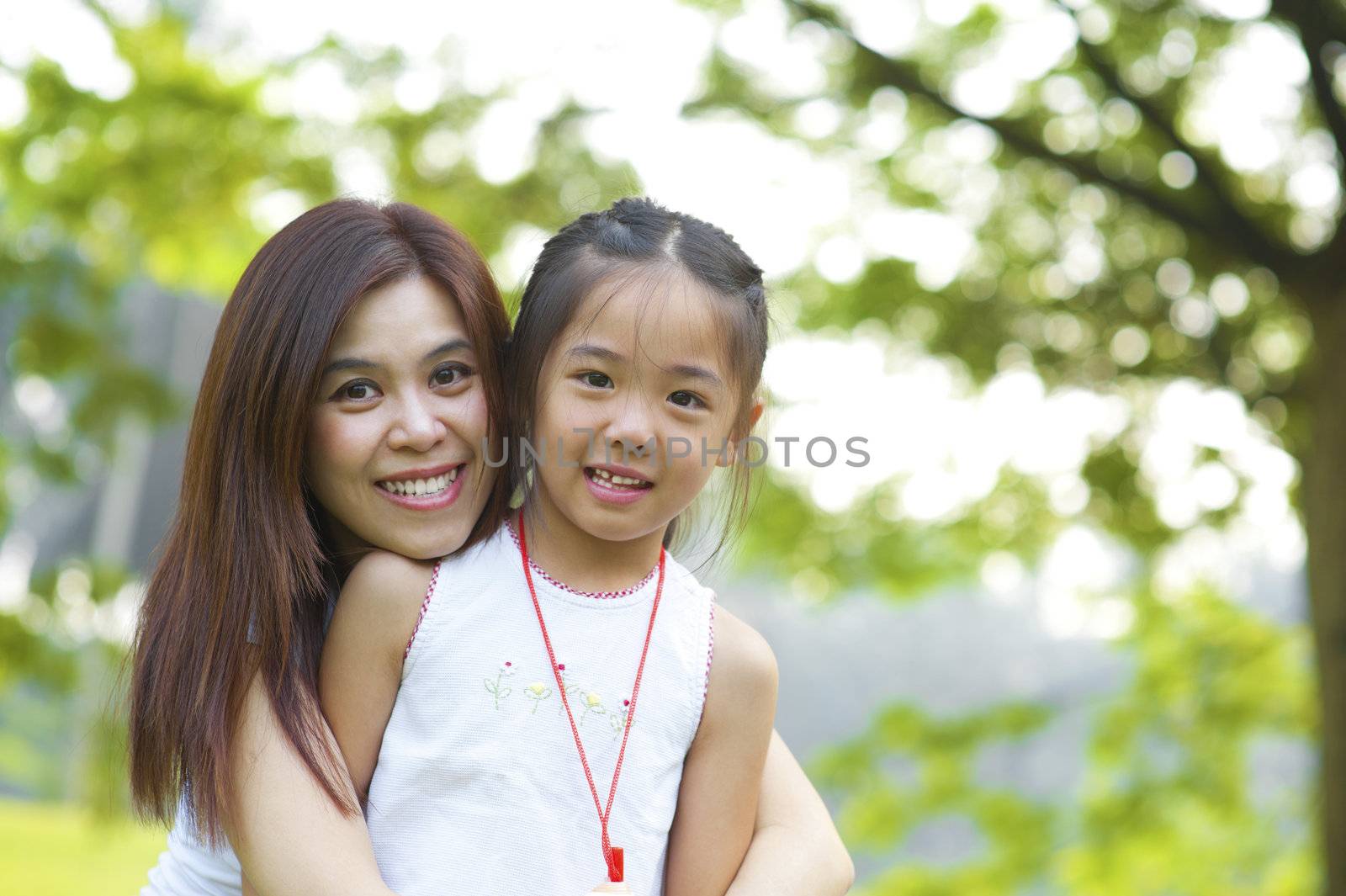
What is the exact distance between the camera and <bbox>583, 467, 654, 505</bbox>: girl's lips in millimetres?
1388

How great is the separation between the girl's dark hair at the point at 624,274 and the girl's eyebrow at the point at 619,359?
42 millimetres

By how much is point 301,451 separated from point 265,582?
0.15m

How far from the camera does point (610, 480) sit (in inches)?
54.9

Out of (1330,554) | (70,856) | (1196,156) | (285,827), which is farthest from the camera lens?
(70,856)

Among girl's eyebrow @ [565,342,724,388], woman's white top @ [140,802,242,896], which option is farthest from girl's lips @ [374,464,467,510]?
woman's white top @ [140,802,242,896]

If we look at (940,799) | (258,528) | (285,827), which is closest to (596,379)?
(258,528)

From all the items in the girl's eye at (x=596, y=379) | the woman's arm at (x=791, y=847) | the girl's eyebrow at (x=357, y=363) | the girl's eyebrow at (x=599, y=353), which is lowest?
the woman's arm at (x=791, y=847)

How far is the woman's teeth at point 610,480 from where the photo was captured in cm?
139

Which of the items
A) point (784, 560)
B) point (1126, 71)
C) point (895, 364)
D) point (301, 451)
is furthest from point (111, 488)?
point (301, 451)

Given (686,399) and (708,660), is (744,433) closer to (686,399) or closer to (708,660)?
(686,399)

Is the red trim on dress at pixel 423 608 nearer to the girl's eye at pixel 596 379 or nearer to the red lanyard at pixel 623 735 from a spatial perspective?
the red lanyard at pixel 623 735

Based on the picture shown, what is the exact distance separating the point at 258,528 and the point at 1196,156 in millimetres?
3456

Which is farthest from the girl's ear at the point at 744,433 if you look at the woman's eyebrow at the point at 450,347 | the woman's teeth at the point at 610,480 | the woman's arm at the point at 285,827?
the woman's arm at the point at 285,827

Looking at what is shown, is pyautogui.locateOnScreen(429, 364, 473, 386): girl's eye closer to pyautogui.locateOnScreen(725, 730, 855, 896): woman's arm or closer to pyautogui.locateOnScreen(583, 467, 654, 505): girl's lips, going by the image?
pyautogui.locateOnScreen(583, 467, 654, 505): girl's lips
